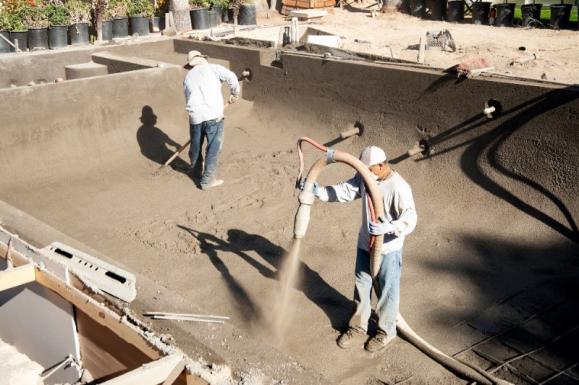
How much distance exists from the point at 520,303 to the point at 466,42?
549 inches

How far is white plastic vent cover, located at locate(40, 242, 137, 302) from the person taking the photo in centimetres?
404

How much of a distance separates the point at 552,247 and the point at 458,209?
4.24ft

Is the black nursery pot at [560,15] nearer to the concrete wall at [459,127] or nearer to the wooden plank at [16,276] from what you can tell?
the concrete wall at [459,127]

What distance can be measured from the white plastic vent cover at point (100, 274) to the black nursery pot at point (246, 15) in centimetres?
1810

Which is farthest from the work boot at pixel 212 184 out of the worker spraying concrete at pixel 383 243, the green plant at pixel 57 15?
the green plant at pixel 57 15

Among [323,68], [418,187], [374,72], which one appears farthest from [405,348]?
[323,68]

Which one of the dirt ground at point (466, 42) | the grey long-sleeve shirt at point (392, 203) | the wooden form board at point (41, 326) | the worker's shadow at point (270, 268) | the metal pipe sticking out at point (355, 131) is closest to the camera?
the wooden form board at point (41, 326)

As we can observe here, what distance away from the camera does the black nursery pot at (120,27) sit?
18837 mm

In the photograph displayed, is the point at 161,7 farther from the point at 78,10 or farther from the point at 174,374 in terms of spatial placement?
the point at 174,374

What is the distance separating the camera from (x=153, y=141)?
407 inches

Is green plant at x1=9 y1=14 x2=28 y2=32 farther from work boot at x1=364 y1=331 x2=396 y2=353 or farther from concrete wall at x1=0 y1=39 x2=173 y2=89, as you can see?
work boot at x1=364 y1=331 x2=396 y2=353

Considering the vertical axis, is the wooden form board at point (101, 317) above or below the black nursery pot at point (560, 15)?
below

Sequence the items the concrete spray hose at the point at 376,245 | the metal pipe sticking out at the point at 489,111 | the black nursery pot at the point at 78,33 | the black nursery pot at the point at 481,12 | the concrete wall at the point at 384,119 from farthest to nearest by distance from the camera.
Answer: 1. the black nursery pot at the point at 481,12
2. the black nursery pot at the point at 78,33
3. the metal pipe sticking out at the point at 489,111
4. the concrete wall at the point at 384,119
5. the concrete spray hose at the point at 376,245

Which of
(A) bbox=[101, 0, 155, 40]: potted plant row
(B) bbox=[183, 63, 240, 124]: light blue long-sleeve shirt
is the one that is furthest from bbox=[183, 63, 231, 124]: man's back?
(A) bbox=[101, 0, 155, 40]: potted plant row
